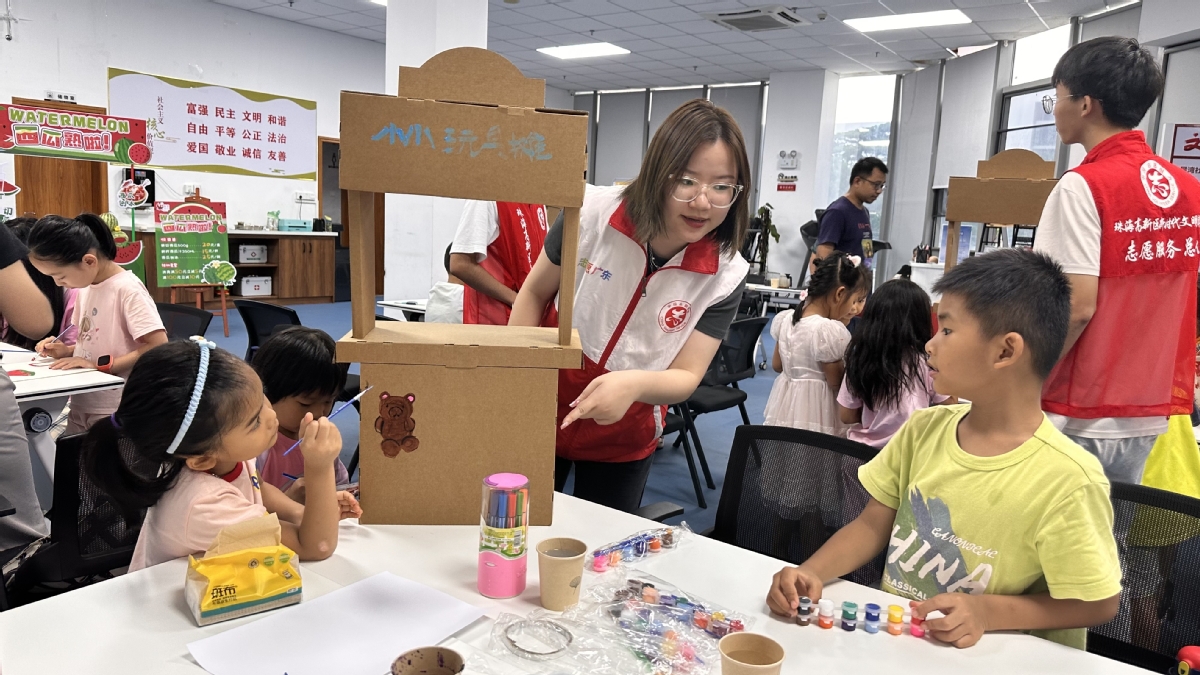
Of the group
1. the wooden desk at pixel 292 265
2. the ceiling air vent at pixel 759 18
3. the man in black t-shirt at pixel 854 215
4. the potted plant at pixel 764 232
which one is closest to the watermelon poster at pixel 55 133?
the wooden desk at pixel 292 265

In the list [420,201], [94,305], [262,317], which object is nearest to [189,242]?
[420,201]

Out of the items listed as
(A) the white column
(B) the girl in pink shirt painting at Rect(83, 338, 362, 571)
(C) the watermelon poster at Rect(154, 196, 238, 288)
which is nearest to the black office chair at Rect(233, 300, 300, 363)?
(A) the white column

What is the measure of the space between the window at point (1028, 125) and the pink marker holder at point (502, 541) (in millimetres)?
7339

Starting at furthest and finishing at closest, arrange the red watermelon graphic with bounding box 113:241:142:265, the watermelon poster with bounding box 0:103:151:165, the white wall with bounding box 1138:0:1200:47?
the red watermelon graphic with bounding box 113:241:142:265
the watermelon poster with bounding box 0:103:151:165
the white wall with bounding box 1138:0:1200:47

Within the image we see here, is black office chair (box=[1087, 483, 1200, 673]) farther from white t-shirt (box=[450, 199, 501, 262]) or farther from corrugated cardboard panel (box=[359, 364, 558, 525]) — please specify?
white t-shirt (box=[450, 199, 501, 262])

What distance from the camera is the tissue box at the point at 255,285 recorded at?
8703 mm

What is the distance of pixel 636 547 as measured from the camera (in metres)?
1.29

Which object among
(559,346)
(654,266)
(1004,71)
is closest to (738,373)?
(654,266)

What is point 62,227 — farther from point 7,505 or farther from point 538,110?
point 538,110

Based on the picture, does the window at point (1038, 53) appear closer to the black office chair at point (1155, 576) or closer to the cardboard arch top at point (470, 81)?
the black office chair at point (1155, 576)

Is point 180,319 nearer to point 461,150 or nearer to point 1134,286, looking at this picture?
point 461,150

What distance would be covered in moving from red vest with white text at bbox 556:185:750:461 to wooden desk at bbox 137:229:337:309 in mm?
7706

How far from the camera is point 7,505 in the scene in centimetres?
173

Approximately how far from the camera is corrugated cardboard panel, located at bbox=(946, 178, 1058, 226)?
8.55ft
